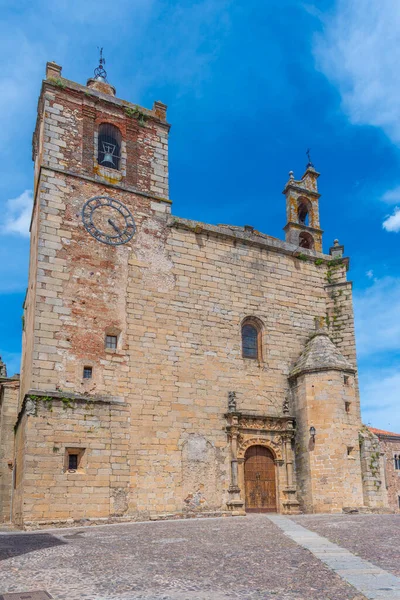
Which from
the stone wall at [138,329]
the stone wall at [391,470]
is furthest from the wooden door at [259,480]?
the stone wall at [391,470]

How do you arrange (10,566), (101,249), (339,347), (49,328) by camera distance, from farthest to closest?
(339,347)
(101,249)
(49,328)
(10,566)

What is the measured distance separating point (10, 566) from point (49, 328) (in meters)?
8.32

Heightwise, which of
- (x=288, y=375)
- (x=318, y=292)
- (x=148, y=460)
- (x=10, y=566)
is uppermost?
(x=318, y=292)

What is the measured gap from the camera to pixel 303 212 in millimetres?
21797

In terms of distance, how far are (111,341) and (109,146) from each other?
6.42m

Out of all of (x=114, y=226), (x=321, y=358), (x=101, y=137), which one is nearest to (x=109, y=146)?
(x=101, y=137)

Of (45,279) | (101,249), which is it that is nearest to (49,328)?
(45,279)

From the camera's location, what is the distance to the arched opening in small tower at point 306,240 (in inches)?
829

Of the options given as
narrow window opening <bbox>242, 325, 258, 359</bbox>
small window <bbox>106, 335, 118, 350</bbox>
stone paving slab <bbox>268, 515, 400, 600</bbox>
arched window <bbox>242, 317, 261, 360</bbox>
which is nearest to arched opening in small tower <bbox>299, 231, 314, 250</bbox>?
arched window <bbox>242, 317, 261, 360</bbox>

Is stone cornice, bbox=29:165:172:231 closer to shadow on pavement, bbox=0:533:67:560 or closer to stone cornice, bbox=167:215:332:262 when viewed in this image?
stone cornice, bbox=167:215:332:262

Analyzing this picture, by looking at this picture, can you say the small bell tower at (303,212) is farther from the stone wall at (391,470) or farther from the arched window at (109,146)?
the stone wall at (391,470)

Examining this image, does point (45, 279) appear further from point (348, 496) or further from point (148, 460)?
point (348, 496)

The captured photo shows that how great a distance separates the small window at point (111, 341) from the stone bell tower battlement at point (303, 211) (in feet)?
27.4

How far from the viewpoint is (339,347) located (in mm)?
19156
